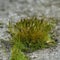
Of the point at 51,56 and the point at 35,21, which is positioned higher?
the point at 35,21

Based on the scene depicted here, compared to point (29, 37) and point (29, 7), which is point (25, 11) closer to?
point (29, 7)

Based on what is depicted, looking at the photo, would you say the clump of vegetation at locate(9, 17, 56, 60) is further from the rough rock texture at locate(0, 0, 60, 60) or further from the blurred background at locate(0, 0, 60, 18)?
the blurred background at locate(0, 0, 60, 18)

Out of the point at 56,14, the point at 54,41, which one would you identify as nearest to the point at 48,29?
the point at 54,41

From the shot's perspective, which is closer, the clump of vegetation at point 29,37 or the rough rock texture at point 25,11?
the clump of vegetation at point 29,37

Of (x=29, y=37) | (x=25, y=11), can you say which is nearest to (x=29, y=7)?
(x=25, y=11)

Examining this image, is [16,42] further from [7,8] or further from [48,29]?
[7,8]

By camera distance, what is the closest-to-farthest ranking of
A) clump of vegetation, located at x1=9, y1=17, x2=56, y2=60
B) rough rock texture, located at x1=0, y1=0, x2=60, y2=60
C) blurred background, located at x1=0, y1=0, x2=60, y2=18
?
clump of vegetation, located at x1=9, y1=17, x2=56, y2=60, rough rock texture, located at x1=0, y1=0, x2=60, y2=60, blurred background, located at x1=0, y1=0, x2=60, y2=18

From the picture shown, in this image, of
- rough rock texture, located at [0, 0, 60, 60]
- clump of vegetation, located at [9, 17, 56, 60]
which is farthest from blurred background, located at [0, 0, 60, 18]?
clump of vegetation, located at [9, 17, 56, 60]

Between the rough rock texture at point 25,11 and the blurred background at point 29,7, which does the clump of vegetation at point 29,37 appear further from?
the blurred background at point 29,7

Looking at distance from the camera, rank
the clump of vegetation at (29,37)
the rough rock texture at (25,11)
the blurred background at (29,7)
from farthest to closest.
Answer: the blurred background at (29,7) → the rough rock texture at (25,11) → the clump of vegetation at (29,37)

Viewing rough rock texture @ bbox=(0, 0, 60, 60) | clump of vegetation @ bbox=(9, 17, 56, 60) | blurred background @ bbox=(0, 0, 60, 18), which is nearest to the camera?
clump of vegetation @ bbox=(9, 17, 56, 60)

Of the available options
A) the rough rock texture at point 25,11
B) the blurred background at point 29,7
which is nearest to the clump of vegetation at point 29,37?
the rough rock texture at point 25,11
